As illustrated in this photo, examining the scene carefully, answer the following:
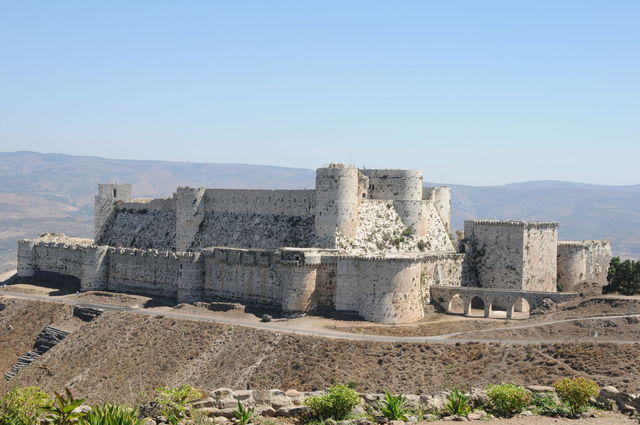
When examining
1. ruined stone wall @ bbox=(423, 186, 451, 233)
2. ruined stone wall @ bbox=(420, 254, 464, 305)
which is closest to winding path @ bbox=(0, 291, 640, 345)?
ruined stone wall @ bbox=(420, 254, 464, 305)

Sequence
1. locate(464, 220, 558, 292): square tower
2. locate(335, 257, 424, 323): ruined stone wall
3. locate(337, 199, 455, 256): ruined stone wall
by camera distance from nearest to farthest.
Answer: locate(335, 257, 424, 323): ruined stone wall
locate(337, 199, 455, 256): ruined stone wall
locate(464, 220, 558, 292): square tower

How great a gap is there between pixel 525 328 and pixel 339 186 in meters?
21.8

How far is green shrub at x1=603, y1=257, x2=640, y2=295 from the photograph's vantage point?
6619 cm

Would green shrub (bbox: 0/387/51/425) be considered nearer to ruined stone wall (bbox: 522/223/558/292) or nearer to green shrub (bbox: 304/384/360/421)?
green shrub (bbox: 304/384/360/421)

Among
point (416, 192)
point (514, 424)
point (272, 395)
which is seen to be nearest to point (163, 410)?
point (272, 395)

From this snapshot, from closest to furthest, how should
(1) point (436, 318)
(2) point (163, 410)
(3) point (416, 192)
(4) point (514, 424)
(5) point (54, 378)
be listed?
(2) point (163, 410) < (4) point (514, 424) < (5) point (54, 378) < (1) point (436, 318) < (3) point (416, 192)

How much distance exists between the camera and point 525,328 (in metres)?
60.4

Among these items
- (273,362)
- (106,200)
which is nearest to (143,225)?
(106,200)

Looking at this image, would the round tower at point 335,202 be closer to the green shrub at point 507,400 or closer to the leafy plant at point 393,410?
the green shrub at point 507,400

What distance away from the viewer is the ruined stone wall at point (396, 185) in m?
80.2

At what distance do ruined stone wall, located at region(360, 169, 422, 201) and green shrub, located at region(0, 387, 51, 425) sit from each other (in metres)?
56.0

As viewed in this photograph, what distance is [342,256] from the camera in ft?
218

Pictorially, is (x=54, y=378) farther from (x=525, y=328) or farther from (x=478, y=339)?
(x=525, y=328)

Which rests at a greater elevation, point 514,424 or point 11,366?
point 514,424
